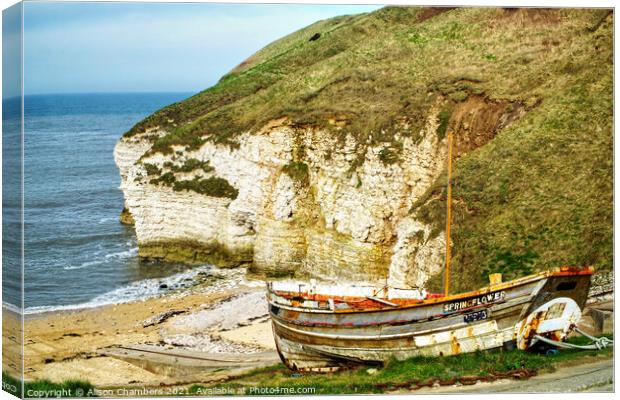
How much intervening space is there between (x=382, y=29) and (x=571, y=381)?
387 inches

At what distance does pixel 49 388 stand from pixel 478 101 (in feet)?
37.9

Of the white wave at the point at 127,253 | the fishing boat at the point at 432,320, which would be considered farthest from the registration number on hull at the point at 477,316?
the white wave at the point at 127,253

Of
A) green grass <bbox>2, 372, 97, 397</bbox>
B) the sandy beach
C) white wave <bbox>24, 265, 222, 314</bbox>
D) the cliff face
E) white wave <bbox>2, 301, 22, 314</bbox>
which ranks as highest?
the cliff face

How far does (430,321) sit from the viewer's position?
21.2 meters

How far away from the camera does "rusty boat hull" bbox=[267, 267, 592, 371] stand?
21.0m

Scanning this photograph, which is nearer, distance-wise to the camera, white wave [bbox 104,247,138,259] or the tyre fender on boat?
the tyre fender on boat

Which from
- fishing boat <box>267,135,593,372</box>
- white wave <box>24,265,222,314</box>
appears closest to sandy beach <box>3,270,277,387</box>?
white wave <box>24,265,222,314</box>

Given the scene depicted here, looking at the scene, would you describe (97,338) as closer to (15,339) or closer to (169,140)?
(15,339)

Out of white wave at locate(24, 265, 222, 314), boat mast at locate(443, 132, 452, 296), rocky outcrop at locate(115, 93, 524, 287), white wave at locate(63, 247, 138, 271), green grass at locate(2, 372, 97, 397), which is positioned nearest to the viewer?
green grass at locate(2, 372, 97, 397)

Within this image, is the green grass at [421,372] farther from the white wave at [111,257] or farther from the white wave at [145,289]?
the white wave at [111,257]

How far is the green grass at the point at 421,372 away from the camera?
70.2 ft

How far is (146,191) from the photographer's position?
2988 centimetres

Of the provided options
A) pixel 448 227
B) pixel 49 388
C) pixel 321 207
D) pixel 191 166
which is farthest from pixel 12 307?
pixel 448 227

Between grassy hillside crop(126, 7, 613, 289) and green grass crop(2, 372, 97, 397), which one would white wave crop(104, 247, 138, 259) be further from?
green grass crop(2, 372, 97, 397)
